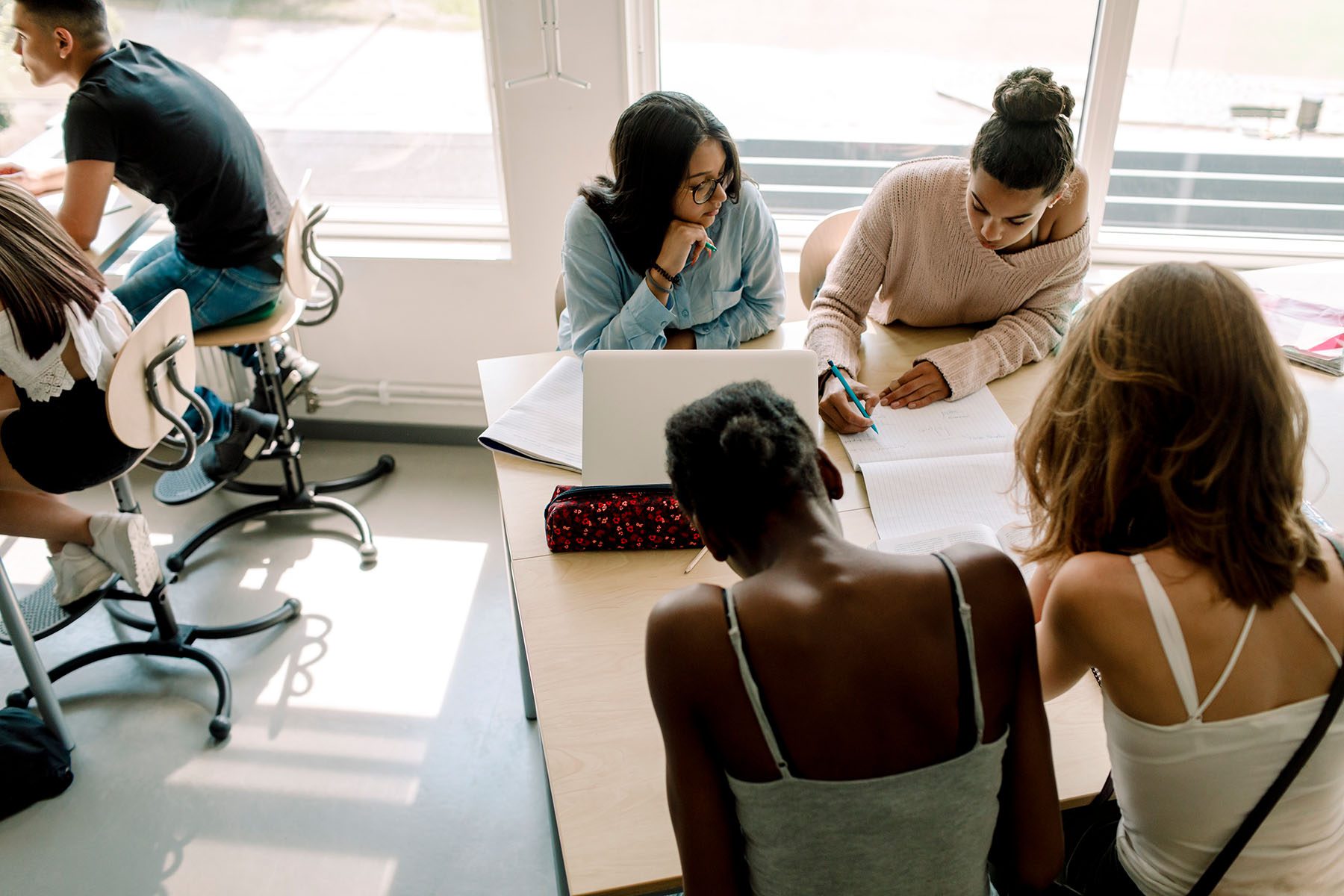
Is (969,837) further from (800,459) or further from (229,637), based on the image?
(229,637)

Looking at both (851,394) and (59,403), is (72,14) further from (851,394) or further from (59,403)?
(851,394)

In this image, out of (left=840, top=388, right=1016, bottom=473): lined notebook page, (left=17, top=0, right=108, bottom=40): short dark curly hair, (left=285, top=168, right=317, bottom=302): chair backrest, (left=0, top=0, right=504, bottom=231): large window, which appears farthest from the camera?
(left=0, top=0, right=504, bottom=231): large window

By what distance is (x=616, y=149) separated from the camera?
1.83 meters

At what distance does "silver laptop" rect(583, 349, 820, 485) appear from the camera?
1413 mm

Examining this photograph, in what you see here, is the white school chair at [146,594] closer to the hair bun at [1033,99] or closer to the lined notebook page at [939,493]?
the lined notebook page at [939,493]

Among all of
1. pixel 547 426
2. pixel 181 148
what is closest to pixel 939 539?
pixel 547 426

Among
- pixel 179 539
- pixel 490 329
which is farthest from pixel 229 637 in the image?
pixel 490 329

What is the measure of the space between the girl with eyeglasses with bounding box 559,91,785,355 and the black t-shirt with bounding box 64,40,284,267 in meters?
0.98

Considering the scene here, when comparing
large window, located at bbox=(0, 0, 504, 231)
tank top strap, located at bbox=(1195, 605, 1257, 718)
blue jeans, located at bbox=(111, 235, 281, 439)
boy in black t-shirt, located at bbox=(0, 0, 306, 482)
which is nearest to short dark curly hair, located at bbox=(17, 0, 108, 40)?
boy in black t-shirt, located at bbox=(0, 0, 306, 482)

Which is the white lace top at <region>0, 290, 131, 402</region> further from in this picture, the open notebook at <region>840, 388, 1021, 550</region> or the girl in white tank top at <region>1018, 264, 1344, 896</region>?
the girl in white tank top at <region>1018, 264, 1344, 896</region>

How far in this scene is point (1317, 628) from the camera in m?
0.93

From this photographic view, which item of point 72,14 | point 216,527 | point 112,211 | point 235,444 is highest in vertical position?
point 72,14

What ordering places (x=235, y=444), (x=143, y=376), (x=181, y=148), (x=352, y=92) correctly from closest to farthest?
(x=143, y=376), (x=181, y=148), (x=235, y=444), (x=352, y=92)

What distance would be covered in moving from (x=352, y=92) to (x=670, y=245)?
158 centimetres
